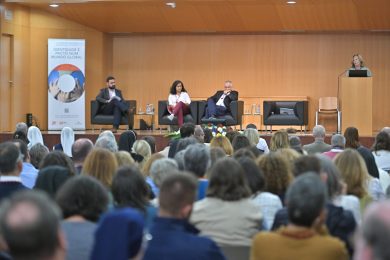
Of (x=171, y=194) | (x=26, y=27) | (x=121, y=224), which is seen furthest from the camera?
(x=26, y=27)

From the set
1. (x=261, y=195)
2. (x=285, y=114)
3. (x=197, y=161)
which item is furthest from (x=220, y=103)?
(x=261, y=195)

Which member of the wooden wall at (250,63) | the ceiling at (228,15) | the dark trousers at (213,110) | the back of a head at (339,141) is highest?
the ceiling at (228,15)

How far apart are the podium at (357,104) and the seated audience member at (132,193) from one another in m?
10.2

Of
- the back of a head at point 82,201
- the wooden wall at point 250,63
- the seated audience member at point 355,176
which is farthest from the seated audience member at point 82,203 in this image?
the wooden wall at point 250,63

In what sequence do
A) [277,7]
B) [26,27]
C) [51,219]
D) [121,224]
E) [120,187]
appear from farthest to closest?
1. [26,27]
2. [277,7]
3. [120,187]
4. [121,224]
5. [51,219]

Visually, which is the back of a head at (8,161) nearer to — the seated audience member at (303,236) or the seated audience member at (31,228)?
the seated audience member at (303,236)

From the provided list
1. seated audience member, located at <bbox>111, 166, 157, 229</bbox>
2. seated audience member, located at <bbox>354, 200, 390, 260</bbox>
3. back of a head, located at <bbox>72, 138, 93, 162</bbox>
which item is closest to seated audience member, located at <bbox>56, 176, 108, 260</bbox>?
seated audience member, located at <bbox>111, 166, 157, 229</bbox>

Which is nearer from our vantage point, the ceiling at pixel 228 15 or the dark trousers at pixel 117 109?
the dark trousers at pixel 117 109

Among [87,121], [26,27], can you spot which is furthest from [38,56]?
[87,121]

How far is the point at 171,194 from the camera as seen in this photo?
3.11 meters

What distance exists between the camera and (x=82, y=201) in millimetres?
3221

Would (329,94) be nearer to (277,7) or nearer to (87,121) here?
(277,7)

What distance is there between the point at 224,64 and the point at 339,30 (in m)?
2.67

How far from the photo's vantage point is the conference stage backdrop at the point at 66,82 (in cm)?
1623
